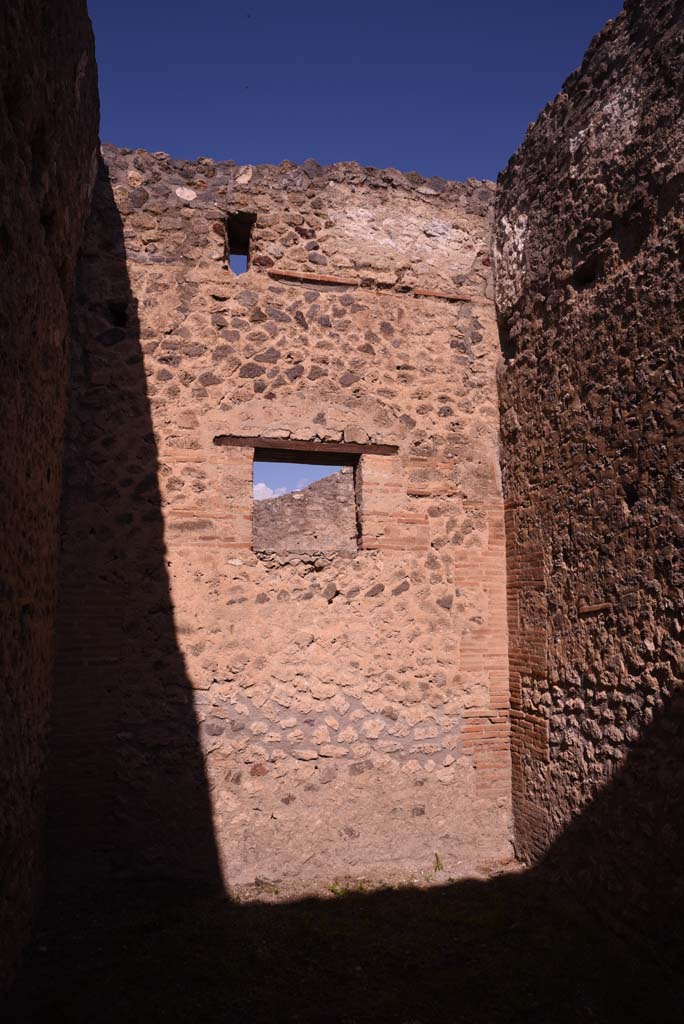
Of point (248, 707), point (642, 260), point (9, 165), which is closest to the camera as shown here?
point (9, 165)

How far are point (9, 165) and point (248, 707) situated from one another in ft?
12.1

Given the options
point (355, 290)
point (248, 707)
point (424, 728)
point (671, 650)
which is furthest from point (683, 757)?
point (355, 290)

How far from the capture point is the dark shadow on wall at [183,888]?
366 centimetres

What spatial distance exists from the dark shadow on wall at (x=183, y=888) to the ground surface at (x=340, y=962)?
0.04 feet

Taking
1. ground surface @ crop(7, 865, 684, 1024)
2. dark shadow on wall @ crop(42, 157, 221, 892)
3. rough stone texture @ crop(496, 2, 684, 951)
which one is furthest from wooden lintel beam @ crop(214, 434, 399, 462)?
ground surface @ crop(7, 865, 684, 1024)

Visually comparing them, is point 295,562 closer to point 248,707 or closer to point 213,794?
point 248,707

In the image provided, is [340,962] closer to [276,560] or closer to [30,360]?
[276,560]

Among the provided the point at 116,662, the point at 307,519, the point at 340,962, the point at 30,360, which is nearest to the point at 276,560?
the point at 116,662

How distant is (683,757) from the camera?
12.8 ft

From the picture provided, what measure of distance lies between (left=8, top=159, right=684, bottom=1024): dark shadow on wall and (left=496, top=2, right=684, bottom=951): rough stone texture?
0.05 metres

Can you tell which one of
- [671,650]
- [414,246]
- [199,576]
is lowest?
[671,650]

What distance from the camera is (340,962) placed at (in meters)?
4.01

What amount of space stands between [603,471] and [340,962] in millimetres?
3422

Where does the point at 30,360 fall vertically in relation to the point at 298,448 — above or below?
above
